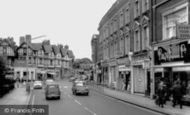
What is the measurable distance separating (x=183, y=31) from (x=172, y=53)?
3.53 meters

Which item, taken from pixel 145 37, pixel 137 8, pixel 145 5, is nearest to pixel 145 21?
pixel 145 37

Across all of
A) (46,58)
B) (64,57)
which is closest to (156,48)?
(46,58)

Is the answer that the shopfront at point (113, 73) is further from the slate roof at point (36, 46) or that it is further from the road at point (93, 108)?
the slate roof at point (36, 46)

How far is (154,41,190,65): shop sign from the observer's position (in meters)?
20.2

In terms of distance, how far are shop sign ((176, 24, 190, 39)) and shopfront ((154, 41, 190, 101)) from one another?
1.05m

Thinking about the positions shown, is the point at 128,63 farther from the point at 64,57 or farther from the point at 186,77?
the point at 64,57

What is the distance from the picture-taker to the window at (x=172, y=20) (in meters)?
21.0

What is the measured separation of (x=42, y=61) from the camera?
323 feet

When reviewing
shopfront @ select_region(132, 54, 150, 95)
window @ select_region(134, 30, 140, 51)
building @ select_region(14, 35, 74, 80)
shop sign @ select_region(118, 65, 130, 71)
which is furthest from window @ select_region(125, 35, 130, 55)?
building @ select_region(14, 35, 74, 80)

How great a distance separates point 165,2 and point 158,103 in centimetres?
864

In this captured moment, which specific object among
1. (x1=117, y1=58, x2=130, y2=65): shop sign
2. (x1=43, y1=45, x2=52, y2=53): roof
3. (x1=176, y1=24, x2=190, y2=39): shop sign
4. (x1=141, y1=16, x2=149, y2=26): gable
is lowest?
(x1=117, y1=58, x2=130, y2=65): shop sign

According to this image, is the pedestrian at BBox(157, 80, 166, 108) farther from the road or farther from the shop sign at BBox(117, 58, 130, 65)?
the shop sign at BBox(117, 58, 130, 65)

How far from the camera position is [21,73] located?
89625mm

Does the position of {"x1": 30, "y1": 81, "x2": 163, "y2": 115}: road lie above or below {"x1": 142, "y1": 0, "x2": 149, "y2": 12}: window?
below
